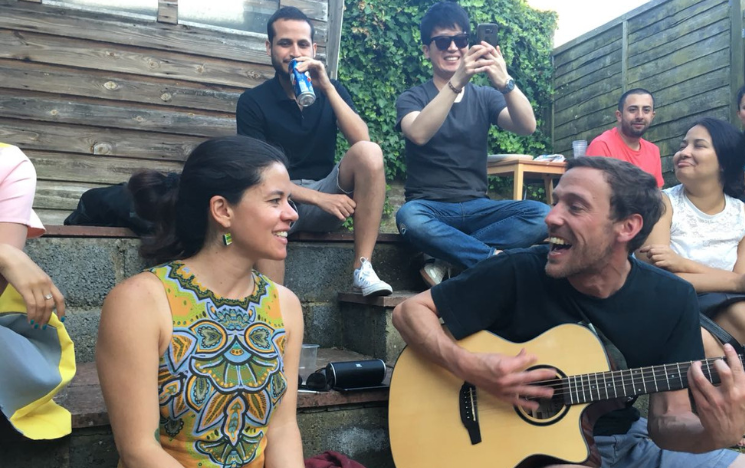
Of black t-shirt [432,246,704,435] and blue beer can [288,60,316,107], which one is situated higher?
blue beer can [288,60,316,107]

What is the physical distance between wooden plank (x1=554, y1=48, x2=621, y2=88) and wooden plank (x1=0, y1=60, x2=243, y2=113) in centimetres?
409

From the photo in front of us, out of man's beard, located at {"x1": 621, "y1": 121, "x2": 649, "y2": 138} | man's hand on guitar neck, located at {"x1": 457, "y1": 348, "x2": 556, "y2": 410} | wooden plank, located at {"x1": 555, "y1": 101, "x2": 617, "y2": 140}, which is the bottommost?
man's hand on guitar neck, located at {"x1": 457, "y1": 348, "x2": 556, "y2": 410}

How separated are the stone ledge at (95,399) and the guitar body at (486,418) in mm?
164

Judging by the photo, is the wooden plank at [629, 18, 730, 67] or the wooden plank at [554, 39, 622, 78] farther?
the wooden plank at [554, 39, 622, 78]

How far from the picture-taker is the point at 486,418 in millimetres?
2088

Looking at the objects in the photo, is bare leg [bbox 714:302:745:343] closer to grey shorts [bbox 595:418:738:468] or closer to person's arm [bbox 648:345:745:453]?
grey shorts [bbox 595:418:738:468]

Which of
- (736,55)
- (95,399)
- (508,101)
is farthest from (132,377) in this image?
(736,55)

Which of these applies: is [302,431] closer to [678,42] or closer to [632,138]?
[632,138]

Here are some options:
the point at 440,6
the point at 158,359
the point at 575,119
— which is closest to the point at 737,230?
the point at 440,6

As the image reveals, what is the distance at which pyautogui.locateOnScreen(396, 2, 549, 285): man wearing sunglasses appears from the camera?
3.18 m

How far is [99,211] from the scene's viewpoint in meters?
2.97

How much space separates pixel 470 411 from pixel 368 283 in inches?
35.7

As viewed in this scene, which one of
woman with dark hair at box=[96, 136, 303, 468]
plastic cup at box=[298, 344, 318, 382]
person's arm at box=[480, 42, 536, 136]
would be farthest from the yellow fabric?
person's arm at box=[480, 42, 536, 136]

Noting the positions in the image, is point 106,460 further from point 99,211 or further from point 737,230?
point 737,230
